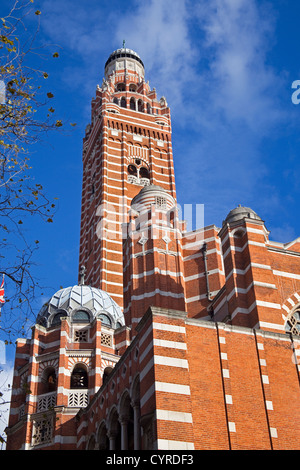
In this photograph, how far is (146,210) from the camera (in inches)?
1523

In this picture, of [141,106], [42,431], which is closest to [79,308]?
[42,431]

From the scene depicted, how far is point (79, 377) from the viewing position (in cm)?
3056

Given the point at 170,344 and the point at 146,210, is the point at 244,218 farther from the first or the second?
the point at 146,210

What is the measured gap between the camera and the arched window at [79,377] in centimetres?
3027

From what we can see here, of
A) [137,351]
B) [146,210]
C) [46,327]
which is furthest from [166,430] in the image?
[146,210]

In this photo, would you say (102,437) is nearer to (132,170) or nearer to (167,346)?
(167,346)

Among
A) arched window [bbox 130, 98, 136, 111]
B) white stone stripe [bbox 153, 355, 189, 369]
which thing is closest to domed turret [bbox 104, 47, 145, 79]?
arched window [bbox 130, 98, 136, 111]

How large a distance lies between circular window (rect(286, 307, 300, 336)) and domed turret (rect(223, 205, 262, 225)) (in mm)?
4419

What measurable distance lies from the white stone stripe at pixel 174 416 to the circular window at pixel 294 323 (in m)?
7.49

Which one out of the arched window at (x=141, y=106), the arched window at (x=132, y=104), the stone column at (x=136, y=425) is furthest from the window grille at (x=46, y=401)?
the arched window at (x=132, y=104)

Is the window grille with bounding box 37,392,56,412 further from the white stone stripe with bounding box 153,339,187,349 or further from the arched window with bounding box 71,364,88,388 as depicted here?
the white stone stripe with bounding box 153,339,187,349

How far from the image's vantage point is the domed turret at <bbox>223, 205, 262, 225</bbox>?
89.5 ft

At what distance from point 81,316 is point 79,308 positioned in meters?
0.43

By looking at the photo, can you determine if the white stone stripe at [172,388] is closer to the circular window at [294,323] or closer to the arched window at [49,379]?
the circular window at [294,323]
